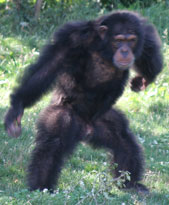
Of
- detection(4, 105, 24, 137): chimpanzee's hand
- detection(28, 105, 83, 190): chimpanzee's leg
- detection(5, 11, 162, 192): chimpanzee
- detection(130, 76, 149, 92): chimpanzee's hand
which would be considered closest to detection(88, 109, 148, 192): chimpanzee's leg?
detection(5, 11, 162, 192): chimpanzee

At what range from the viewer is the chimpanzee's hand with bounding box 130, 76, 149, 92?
6488mm

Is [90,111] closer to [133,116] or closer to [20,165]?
[20,165]

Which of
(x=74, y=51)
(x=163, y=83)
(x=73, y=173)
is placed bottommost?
(x=73, y=173)

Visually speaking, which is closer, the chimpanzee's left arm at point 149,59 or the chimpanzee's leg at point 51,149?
the chimpanzee's leg at point 51,149

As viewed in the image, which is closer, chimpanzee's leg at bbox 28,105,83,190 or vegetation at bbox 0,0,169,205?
vegetation at bbox 0,0,169,205

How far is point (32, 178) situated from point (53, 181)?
246mm

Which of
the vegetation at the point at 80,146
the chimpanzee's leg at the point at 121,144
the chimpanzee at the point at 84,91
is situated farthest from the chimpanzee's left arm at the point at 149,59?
the vegetation at the point at 80,146

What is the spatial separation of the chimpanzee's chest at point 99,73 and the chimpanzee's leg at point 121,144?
1.36 ft

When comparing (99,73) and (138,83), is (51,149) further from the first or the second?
(138,83)

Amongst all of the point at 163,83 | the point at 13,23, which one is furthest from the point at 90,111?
the point at 13,23

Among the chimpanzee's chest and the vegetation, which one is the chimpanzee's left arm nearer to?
the chimpanzee's chest

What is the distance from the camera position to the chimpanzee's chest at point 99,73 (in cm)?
583

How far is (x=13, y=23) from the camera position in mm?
12281

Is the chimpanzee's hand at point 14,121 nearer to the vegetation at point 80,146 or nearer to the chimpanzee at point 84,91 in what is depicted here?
the chimpanzee at point 84,91
